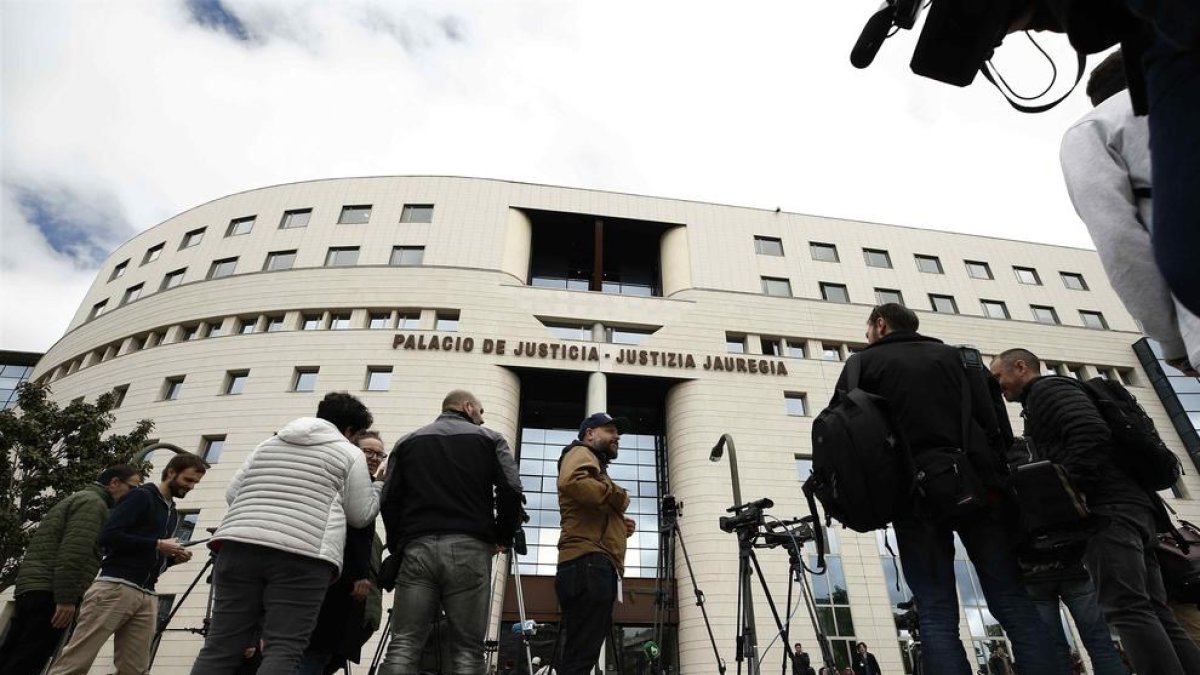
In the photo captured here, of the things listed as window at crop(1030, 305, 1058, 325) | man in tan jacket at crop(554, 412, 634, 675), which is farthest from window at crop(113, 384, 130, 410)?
window at crop(1030, 305, 1058, 325)

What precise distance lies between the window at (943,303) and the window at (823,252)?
468cm

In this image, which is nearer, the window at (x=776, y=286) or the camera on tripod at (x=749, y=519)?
the camera on tripod at (x=749, y=519)

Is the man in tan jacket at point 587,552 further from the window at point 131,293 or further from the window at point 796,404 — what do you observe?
the window at point 131,293

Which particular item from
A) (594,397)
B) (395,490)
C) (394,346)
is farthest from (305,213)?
(395,490)

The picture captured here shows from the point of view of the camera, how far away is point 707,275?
88.9ft

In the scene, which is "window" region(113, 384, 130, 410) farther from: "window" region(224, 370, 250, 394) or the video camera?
the video camera

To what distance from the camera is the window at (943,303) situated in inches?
1096

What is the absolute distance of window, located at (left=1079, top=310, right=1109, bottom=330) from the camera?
2897cm

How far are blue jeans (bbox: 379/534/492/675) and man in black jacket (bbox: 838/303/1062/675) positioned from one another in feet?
7.84

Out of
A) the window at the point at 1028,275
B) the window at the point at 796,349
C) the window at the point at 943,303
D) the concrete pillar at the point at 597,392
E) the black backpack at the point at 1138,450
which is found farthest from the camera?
the window at the point at 1028,275

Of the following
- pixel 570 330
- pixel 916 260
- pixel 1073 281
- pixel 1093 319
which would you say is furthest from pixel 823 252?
pixel 1093 319

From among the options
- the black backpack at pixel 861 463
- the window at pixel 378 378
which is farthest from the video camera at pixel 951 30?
the window at pixel 378 378

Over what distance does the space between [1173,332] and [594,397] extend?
21.4 metres

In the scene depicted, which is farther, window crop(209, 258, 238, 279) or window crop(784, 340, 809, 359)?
window crop(209, 258, 238, 279)
